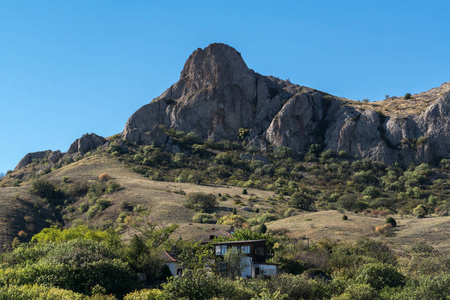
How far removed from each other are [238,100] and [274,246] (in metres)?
101

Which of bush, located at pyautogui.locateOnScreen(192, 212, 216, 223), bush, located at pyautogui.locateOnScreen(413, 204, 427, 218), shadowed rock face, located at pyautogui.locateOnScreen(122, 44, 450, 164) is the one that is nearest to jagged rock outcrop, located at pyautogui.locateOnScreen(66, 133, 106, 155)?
shadowed rock face, located at pyautogui.locateOnScreen(122, 44, 450, 164)

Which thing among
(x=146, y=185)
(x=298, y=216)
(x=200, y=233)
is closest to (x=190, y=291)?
(x=200, y=233)

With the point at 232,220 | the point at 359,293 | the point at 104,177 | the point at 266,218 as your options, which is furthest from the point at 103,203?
the point at 359,293

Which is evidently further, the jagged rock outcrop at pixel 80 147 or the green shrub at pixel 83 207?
the jagged rock outcrop at pixel 80 147

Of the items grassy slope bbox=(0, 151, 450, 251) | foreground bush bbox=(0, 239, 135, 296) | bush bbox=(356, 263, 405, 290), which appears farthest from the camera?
grassy slope bbox=(0, 151, 450, 251)

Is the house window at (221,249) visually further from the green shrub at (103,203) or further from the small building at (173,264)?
the green shrub at (103,203)

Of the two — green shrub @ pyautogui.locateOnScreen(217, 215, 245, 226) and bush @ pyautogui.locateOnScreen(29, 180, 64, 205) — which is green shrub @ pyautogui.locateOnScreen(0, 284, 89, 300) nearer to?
green shrub @ pyautogui.locateOnScreen(217, 215, 245, 226)

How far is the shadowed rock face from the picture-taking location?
131 meters

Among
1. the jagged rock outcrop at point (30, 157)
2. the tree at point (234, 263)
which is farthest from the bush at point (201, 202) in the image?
the jagged rock outcrop at point (30, 157)

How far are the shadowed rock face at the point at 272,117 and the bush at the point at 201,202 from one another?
2148 inches

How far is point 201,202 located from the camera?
8800 centimetres

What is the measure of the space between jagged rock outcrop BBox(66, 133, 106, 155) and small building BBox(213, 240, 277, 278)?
9531 centimetres

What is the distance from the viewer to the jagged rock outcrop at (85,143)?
461 feet

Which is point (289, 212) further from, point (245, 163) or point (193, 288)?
point (193, 288)
